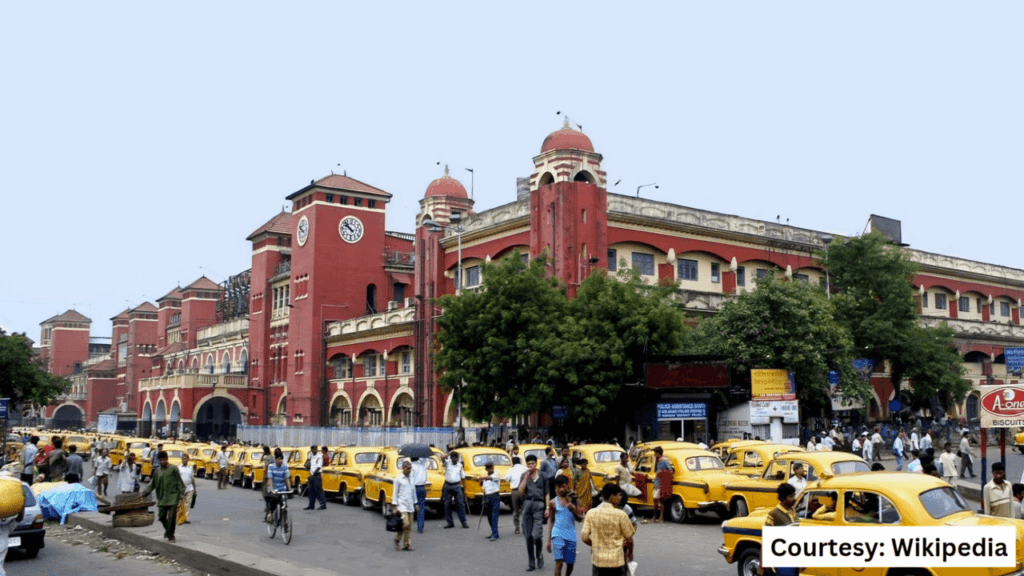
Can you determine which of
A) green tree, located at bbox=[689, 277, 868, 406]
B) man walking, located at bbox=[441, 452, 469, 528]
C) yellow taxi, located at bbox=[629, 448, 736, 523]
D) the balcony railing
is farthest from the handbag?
the balcony railing

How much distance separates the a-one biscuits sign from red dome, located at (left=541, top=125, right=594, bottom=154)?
27203mm

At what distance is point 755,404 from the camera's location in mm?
31953

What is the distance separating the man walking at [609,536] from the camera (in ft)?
31.1

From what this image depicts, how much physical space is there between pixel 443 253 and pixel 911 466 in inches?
1276

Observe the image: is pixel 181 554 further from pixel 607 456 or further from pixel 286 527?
pixel 607 456

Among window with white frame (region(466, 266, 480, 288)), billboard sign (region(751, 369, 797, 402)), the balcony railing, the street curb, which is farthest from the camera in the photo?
the balcony railing

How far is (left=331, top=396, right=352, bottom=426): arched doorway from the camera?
57500mm

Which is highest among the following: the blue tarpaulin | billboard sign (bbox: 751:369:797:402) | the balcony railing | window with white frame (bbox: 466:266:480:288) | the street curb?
window with white frame (bbox: 466:266:480:288)

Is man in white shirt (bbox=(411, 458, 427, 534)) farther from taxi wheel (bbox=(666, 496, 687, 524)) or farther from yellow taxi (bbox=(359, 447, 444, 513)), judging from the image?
taxi wheel (bbox=(666, 496, 687, 524))

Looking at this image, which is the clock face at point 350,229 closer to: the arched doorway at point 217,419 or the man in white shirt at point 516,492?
the arched doorway at point 217,419

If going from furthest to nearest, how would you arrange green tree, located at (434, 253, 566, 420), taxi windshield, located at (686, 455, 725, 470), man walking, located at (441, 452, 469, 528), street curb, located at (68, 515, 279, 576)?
green tree, located at (434, 253, 566, 420), taxi windshield, located at (686, 455, 725, 470), man walking, located at (441, 452, 469, 528), street curb, located at (68, 515, 279, 576)

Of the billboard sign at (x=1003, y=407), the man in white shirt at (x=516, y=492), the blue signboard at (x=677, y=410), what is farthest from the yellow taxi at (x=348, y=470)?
the billboard sign at (x=1003, y=407)

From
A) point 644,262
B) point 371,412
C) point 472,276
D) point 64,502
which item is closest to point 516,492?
point 64,502

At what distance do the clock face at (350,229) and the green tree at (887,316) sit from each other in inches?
1138
